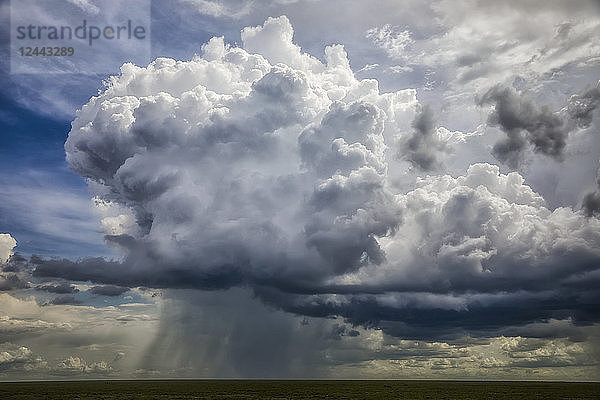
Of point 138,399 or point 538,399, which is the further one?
point 538,399

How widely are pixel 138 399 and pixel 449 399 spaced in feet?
285

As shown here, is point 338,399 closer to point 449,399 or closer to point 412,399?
point 412,399

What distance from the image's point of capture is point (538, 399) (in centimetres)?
15325

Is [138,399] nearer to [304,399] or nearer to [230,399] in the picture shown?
[230,399]

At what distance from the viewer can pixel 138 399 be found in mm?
142250

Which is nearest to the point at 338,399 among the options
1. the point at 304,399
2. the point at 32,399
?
the point at 304,399

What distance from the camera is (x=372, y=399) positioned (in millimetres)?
141500

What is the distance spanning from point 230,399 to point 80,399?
43.4 meters

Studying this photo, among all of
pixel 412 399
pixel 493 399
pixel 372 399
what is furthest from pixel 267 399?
pixel 493 399

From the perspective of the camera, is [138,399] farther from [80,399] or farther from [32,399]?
[32,399]

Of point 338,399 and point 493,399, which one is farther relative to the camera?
point 493,399

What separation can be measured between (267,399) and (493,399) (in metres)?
67.3

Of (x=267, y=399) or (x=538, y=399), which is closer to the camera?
(x=267, y=399)

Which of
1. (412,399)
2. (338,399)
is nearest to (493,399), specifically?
(412,399)
